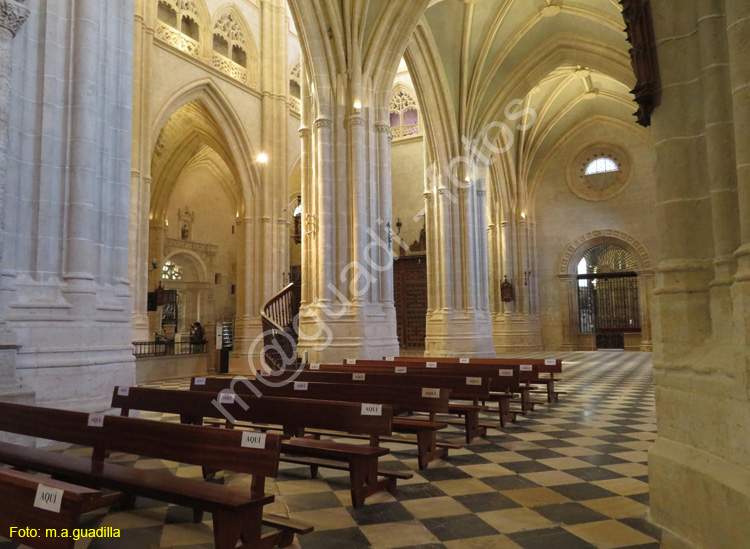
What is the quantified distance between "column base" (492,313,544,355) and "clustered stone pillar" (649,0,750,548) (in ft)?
64.6

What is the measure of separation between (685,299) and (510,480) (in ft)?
5.71

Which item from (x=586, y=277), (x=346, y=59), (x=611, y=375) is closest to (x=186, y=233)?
(x=346, y=59)

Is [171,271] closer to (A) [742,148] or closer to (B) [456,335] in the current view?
(B) [456,335]

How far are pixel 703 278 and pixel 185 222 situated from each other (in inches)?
983

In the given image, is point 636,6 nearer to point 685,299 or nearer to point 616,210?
point 685,299

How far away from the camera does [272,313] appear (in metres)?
13.3

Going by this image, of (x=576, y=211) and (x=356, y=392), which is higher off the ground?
(x=576, y=211)

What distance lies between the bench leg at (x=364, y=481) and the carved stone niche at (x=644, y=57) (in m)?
2.67

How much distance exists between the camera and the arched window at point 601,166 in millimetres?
23484

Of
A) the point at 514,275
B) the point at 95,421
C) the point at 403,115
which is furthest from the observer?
the point at 403,115

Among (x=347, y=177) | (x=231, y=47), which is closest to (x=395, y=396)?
(x=347, y=177)

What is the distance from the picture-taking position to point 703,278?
116 inches

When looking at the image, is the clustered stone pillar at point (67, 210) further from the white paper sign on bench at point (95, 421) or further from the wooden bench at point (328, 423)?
the white paper sign on bench at point (95, 421)

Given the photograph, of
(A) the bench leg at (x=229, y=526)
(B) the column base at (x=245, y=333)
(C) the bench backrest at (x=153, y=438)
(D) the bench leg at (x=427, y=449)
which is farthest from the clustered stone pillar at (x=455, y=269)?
(A) the bench leg at (x=229, y=526)
